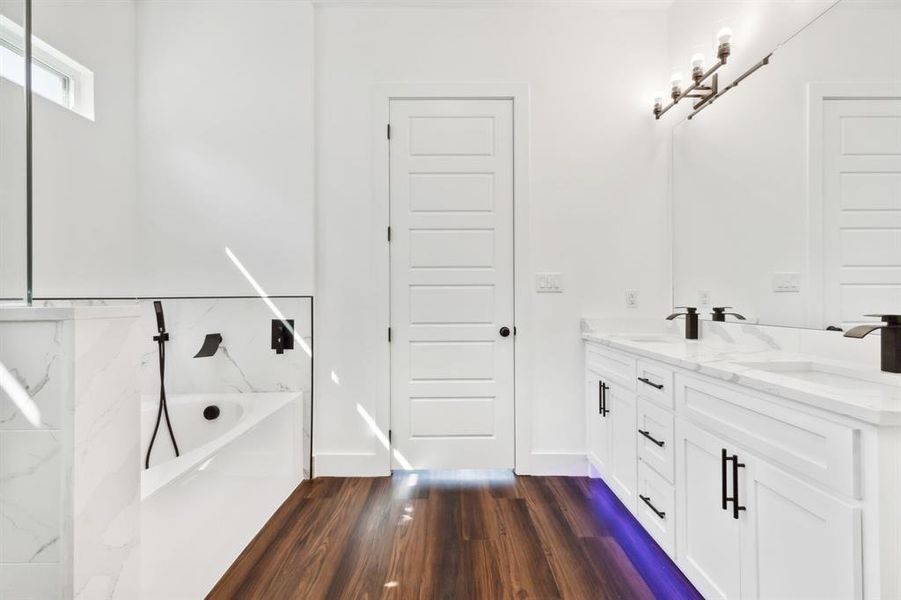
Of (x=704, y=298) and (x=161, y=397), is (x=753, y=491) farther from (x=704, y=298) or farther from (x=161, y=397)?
(x=161, y=397)

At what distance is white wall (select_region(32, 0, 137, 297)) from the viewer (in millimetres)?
1928

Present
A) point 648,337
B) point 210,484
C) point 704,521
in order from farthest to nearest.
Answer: point 648,337 < point 210,484 < point 704,521

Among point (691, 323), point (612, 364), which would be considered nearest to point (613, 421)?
point (612, 364)

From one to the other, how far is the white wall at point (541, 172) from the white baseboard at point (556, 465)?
0.06ft

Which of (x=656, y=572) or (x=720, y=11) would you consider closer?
(x=656, y=572)

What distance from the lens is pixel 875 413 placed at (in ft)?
2.60

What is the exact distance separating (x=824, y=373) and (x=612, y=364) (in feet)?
2.72

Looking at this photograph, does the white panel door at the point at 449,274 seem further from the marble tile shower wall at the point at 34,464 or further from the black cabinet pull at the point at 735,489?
the marble tile shower wall at the point at 34,464

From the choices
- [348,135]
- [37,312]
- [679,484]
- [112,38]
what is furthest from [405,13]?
[679,484]

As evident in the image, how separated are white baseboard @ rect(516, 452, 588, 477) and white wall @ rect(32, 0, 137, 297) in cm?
263

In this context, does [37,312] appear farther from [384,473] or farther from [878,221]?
[878,221]

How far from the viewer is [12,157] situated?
0.86 metres

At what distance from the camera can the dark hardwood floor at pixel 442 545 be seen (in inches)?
58.2

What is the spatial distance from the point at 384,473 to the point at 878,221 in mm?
2467
